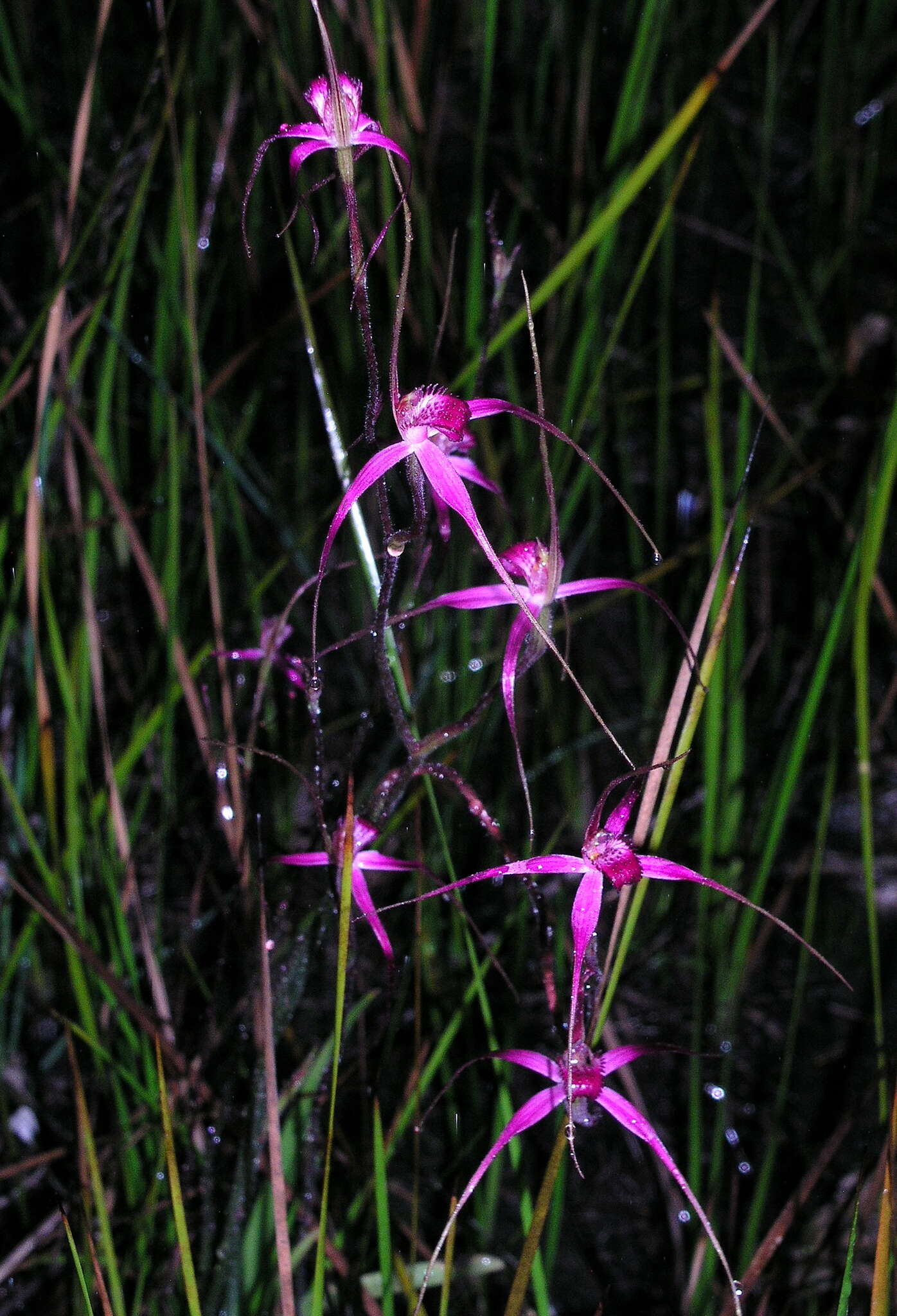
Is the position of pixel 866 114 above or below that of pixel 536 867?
above

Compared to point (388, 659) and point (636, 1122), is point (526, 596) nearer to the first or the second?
point (388, 659)

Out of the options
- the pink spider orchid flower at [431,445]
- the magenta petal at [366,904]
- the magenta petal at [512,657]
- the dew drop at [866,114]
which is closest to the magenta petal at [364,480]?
the pink spider orchid flower at [431,445]

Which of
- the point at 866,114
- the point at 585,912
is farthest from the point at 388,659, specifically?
the point at 866,114

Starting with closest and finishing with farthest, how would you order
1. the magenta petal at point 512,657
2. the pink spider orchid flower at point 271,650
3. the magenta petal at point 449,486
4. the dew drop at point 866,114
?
the magenta petal at point 449,486
the magenta petal at point 512,657
the pink spider orchid flower at point 271,650
the dew drop at point 866,114

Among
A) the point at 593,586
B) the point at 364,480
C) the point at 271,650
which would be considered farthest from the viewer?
the point at 271,650

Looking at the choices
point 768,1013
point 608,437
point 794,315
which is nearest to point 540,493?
point 608,437

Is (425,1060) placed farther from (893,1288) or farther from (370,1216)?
(893,1288)

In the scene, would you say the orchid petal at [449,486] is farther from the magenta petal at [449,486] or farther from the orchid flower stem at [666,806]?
the orchid flower stem at [666,806]

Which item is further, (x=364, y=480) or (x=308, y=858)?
(x=308, y=858)
